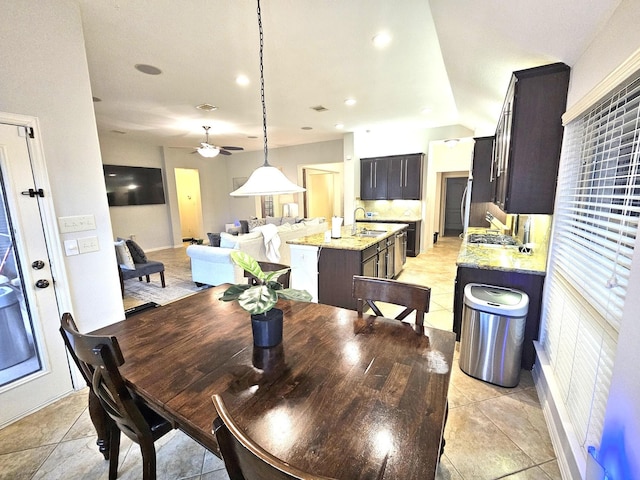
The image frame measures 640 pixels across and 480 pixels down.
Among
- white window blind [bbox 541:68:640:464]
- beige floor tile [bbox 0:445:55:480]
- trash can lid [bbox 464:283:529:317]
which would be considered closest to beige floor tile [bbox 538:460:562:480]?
white window blind [bbox 541:68:640:464]

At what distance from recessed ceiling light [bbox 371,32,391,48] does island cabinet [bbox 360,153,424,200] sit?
370 cm

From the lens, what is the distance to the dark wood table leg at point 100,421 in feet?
4.74

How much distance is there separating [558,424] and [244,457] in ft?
6.25

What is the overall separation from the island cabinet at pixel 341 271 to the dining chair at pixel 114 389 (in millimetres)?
2183

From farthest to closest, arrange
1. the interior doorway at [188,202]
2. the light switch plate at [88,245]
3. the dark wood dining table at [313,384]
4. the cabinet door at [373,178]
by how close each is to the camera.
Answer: the interior doorway at [188,202]
the cabinet door at [373,178]
the light switch plate at [88,245]
the dark wood dining table at [313,384]

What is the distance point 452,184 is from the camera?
9.92 metres

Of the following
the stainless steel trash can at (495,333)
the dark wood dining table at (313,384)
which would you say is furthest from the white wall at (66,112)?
the stainless steel trash can at (495,333)

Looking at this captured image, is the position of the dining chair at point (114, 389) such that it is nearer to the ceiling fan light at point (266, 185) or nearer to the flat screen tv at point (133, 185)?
the ceiling fan light at point (266, 185)

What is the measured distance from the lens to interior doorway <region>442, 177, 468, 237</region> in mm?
9828

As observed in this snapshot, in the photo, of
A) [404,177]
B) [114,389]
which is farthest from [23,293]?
[404,177]

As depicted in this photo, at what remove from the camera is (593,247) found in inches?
55.7

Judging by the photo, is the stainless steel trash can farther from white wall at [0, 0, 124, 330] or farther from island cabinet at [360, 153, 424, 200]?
island cabinet at [360, 153, 424, 200]

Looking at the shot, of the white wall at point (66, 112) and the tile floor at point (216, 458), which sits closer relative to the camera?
the tile floor at point (216, 458)

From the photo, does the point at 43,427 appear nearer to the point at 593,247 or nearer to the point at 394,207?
the point at 593,247
